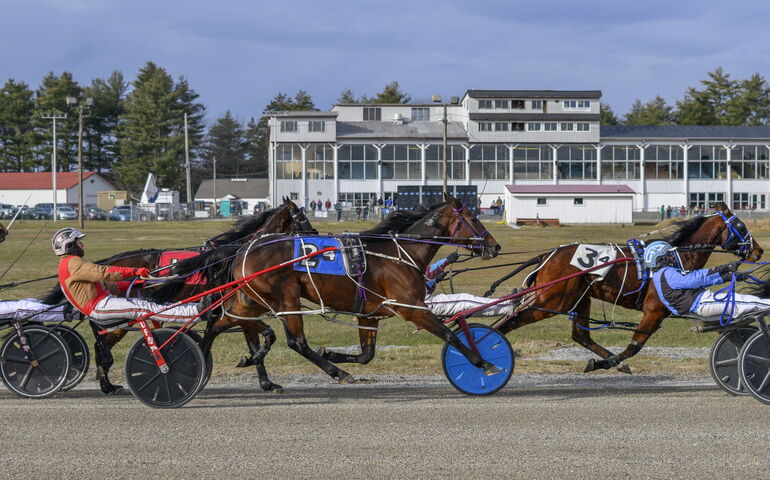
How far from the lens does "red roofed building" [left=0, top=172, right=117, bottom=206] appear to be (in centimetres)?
6881

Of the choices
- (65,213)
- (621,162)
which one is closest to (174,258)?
(65,213)

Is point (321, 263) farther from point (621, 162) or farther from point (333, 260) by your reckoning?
point (621, 162)

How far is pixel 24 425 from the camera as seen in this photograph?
6.49 m

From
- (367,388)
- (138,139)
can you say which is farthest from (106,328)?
(138,139)

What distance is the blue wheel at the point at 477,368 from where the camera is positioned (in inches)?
302

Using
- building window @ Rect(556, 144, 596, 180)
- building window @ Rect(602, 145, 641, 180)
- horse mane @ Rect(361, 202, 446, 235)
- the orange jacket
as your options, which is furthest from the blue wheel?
building window @ Rect(602, 145, 641, 180)

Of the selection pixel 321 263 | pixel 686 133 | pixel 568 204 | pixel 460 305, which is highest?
pixel 686 133

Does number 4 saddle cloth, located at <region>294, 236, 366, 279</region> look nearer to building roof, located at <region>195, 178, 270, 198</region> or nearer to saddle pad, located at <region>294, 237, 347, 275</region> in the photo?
saddle pad, located at <region>294, 237, 347, 275</region>

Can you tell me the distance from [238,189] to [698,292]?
7577 cm

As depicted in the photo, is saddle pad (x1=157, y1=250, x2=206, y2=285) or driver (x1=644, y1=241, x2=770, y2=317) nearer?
driver (x1=644, y1=241, x2=770, y2=317)

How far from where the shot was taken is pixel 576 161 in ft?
214

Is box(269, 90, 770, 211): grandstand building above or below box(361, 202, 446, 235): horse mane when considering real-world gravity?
above

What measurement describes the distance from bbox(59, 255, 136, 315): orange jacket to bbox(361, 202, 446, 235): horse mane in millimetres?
2518

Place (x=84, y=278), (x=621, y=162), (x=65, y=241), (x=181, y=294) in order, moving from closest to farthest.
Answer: (x=84, y=278), (x=65, y=241), (x=181, y=294), (x=621, y=162)
